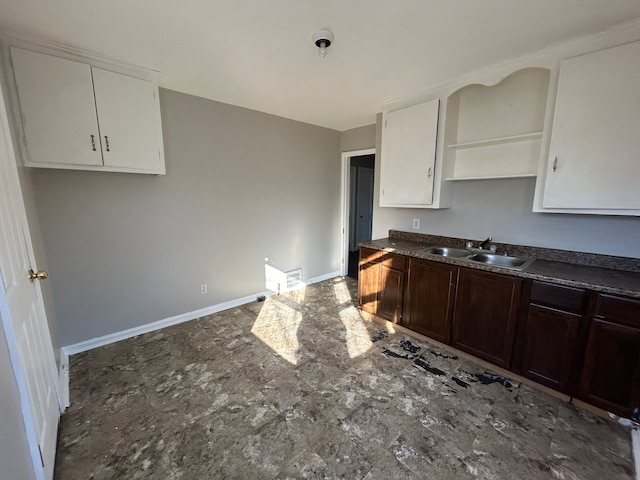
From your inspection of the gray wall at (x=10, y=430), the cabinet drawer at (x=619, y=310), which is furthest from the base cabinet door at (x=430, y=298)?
the gray wall at (x=10, y=430)

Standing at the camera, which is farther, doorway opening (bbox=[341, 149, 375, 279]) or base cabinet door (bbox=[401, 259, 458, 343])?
doorway opening (bbox=[341, 149, 375, 279])

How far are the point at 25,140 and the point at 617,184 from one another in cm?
426

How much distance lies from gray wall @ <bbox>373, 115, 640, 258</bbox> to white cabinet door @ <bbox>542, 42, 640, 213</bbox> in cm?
31

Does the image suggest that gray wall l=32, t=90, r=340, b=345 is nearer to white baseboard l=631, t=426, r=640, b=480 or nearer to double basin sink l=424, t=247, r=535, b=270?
double basin sink l=424, t=247, r=535, b=270

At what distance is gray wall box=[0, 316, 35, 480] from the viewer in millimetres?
879

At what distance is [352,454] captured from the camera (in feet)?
5.01

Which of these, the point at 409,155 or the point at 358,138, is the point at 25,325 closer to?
the point at 409,155

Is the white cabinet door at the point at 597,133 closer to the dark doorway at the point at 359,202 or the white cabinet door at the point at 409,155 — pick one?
the white cabinet door at the point at 409,155

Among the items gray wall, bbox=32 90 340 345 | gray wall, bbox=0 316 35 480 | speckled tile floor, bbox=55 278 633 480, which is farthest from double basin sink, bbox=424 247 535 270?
gray wall, bbox=0 316 35 480

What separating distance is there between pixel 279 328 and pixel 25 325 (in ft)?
6.60

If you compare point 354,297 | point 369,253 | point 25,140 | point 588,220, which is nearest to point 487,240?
point 588,220

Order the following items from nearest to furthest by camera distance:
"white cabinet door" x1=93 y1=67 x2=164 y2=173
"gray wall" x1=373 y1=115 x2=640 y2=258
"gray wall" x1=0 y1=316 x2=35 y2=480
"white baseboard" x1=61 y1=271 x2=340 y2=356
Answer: "gray wall" x1=0 y1=316 x2=35 y2=480, "gray wall" x1=373 y1=115 x2=640 y2=258, "white cabinet door" x1=93 y1=67 x2=164 y2=173, "white baseboard" x1=61 y1=271 x2=340 y2=356

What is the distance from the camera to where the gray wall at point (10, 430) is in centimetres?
88

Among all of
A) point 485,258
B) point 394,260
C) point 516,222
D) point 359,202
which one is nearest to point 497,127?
point 516,222
